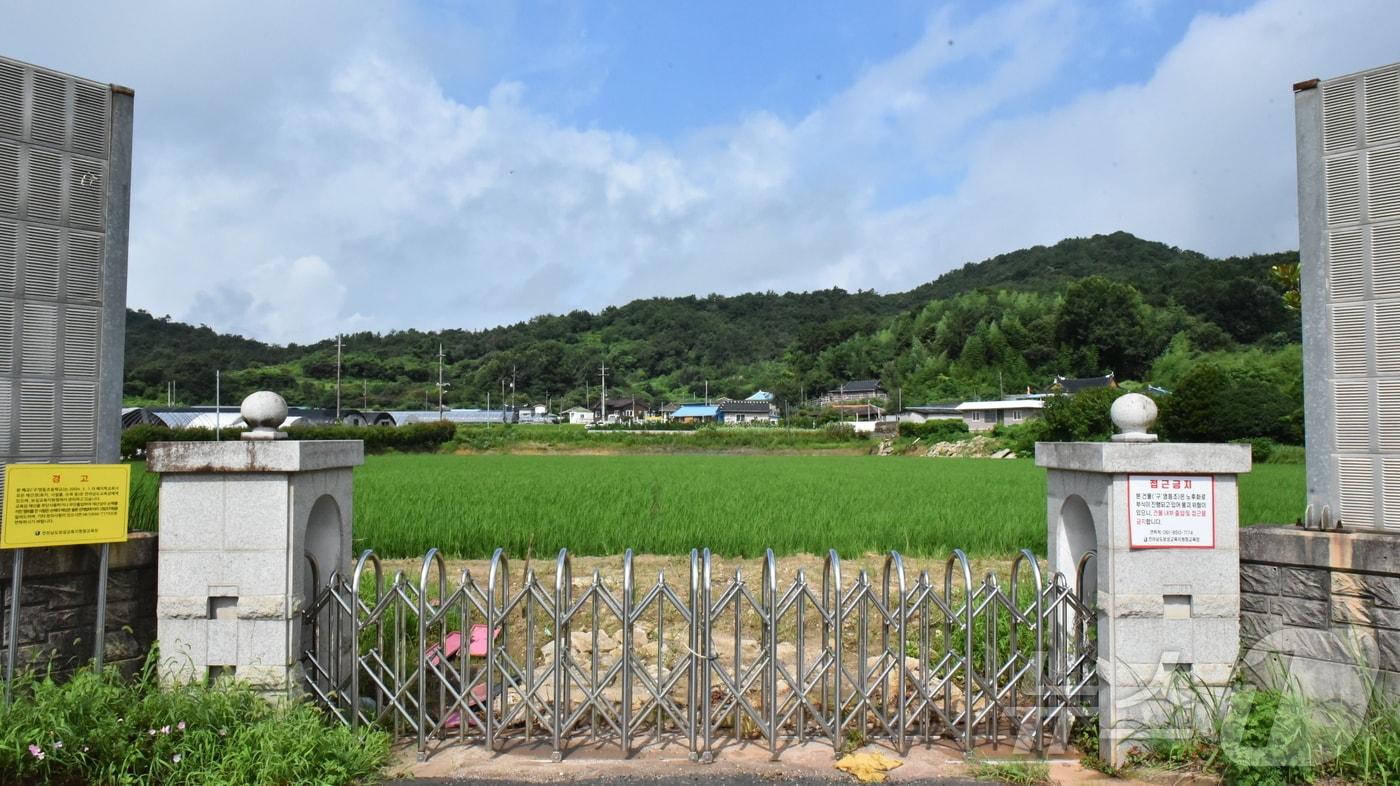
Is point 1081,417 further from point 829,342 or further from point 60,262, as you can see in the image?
point 829,342

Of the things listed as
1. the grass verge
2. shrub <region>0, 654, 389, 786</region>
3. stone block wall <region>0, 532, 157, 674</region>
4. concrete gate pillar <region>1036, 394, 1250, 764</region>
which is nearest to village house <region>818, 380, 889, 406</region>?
concrete gate pillar <region>1036, 394, 1250, 764</region>

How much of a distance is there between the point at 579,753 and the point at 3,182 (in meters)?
4.68

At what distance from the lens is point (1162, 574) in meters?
4.80

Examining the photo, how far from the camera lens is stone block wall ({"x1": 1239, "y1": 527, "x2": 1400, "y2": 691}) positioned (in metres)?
4.50

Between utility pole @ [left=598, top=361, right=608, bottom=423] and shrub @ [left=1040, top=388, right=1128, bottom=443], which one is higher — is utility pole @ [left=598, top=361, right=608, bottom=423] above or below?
above

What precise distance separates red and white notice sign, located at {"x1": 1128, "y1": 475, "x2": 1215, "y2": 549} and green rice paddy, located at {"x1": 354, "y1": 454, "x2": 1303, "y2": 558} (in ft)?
20.2

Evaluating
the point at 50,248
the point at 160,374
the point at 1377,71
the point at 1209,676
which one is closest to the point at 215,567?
the point at 50,248

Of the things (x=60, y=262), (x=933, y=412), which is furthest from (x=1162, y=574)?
(x=933, y=412)

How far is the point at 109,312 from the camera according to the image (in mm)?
5172

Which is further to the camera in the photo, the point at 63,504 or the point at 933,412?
the point at 933,412

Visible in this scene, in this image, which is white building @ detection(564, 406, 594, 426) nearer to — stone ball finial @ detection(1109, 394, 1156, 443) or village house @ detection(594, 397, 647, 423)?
village house @ detection(594, 397, 647, 423)

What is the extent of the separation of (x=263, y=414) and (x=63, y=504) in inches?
42.2

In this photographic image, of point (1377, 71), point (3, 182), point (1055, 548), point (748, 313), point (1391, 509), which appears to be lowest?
point (1055, 548)

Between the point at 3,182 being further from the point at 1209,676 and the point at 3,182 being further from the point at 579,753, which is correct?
the point at 1209,676
